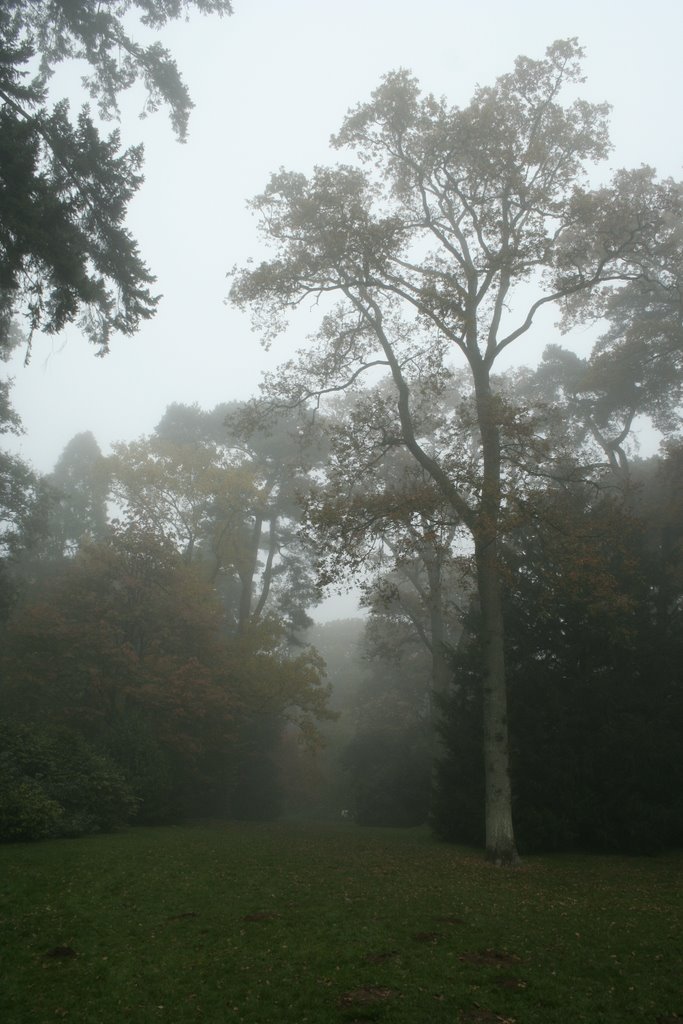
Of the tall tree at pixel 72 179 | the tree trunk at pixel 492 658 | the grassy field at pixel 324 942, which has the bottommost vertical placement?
the grassy field at pixel 324 942

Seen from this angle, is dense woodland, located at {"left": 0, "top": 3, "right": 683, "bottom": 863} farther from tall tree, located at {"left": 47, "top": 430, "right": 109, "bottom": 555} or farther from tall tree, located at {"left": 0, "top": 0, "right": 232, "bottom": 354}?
tall tree, located at {"left": 47, "top": 430, "right": 109, "bottom": 555}

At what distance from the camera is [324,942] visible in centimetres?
811

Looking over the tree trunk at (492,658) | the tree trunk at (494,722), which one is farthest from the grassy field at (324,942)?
the tree trunk at (492,658)

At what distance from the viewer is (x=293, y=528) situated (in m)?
38.6

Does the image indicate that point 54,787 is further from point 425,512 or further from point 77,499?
point 77,499

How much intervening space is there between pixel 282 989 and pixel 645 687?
1441 cm

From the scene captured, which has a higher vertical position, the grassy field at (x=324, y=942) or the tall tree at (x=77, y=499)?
the tall tree at (x=77, y=499)

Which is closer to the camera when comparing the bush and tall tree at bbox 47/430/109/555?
the bush

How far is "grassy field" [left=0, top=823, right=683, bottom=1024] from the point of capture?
639 centimetres

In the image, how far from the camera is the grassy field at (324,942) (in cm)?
639

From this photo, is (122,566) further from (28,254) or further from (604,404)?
(604,404)

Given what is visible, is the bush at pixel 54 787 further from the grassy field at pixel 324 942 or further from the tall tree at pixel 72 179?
the tall tree at pixel 72 179

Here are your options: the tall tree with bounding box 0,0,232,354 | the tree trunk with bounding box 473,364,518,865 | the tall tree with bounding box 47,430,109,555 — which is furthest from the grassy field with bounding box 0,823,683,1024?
the tall tree with bounding box 47,430,109,555

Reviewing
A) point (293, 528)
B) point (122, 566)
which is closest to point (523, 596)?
point (122, 566)
